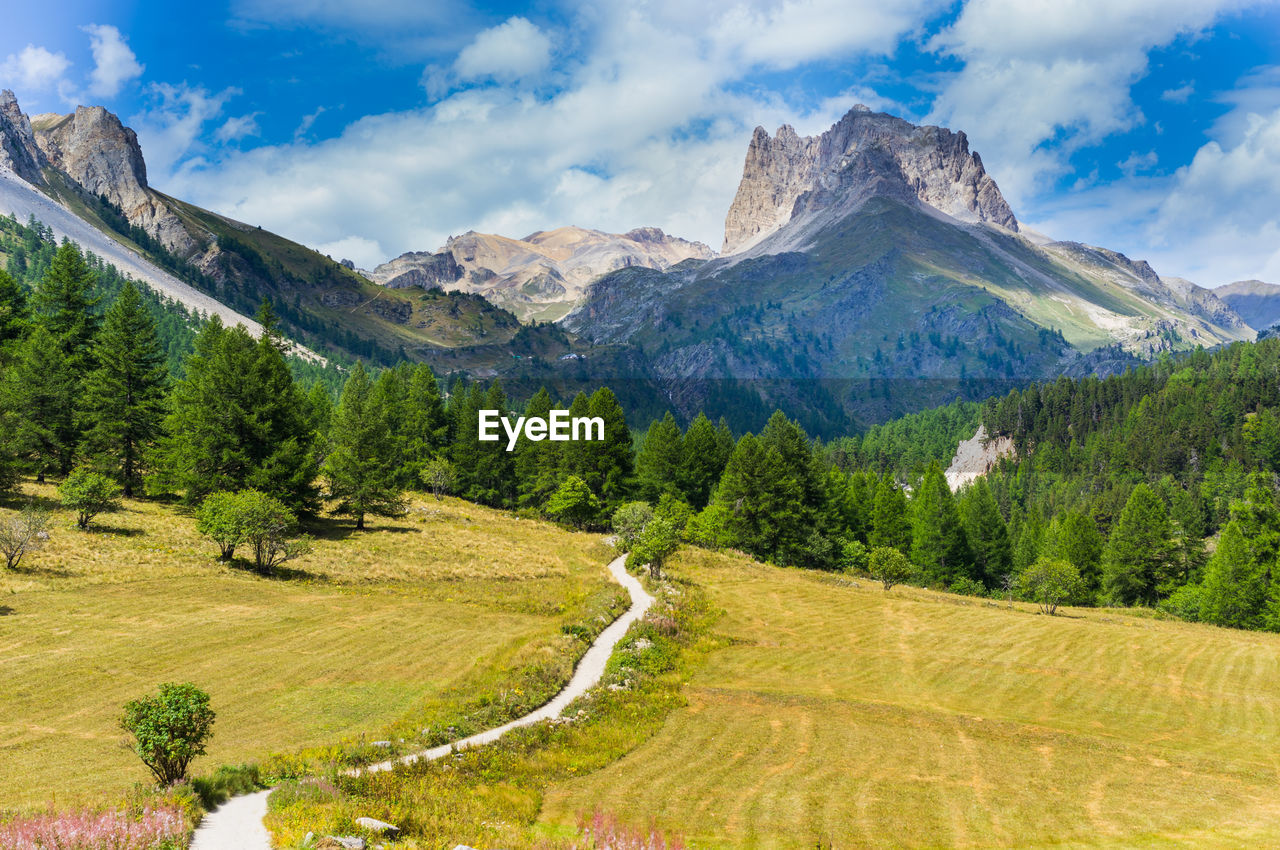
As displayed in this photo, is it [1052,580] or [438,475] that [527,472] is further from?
[1052,580]

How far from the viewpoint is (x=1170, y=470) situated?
168750 millimetres

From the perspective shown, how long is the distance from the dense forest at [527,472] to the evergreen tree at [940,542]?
30 centimetres

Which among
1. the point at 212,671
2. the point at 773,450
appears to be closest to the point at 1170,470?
the point at 773,450

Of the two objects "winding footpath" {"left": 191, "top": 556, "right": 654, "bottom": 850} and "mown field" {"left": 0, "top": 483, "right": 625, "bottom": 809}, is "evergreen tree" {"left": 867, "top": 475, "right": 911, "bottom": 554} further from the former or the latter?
"winding footpath" {"left": 191, "top": 556, "right": 654, "bottom": 850}

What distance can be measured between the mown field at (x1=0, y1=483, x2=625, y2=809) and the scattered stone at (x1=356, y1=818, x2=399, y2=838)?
6617 millimetres

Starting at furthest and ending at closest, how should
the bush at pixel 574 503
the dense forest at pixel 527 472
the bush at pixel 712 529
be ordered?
the bush at pixel 574 503 < the bush at pixel 712 529 < the dense forest at pixel 527 472

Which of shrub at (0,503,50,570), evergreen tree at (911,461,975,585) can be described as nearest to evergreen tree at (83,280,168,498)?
shrub at (0,503,50,570)

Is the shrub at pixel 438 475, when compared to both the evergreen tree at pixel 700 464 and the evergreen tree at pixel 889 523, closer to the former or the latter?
the evergreen tree at pixel 700 464

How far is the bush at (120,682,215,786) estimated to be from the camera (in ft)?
58.1

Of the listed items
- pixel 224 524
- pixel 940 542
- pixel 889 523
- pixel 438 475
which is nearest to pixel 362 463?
pixel 224 524

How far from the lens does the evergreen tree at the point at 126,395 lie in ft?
197

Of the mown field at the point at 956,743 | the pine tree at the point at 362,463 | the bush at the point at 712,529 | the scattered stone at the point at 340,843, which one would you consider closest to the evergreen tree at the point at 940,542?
the bush at the point at 712,529

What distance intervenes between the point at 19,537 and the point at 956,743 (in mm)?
48302

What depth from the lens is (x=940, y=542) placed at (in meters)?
96.9
